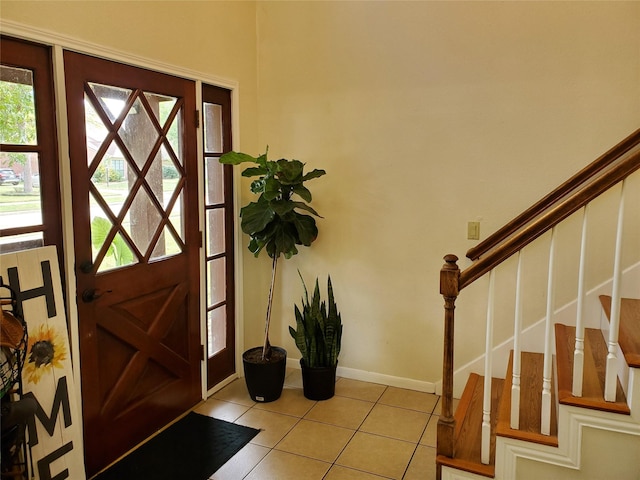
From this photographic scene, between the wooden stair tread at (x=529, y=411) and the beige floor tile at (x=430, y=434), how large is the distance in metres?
0.55

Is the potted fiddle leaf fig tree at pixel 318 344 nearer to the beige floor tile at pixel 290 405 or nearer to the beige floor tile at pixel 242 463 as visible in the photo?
the beige floor tile at pixel 290 405

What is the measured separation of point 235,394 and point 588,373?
220 cm

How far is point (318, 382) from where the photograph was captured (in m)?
3.30

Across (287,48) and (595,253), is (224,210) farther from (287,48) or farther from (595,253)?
(595,253)

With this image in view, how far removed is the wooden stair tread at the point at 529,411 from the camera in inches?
81.4

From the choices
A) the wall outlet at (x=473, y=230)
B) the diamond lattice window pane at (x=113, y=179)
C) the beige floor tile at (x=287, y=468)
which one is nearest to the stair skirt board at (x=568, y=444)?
the beige floor tile at (x=287, y=468)

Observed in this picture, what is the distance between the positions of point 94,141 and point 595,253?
2.82 metres

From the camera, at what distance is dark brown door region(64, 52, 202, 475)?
2.42 meters

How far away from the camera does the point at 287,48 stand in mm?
3553

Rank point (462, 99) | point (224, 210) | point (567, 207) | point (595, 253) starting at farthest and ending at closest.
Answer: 1. point (224, 210)
2. point (462, 99)
3. point (595, 253)
4. point (567, 207)

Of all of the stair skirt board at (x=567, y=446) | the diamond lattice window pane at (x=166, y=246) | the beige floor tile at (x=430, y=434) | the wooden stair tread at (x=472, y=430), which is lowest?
the beige floor tile at (x=430, y=434)

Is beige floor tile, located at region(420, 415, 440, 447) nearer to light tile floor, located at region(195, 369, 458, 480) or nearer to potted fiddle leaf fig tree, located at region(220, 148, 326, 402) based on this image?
light tile floor, located at region(195, 369, 458, 480)

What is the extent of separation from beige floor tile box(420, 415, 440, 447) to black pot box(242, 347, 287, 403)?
994 millimetres

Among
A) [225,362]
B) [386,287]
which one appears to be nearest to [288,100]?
[386,287]
